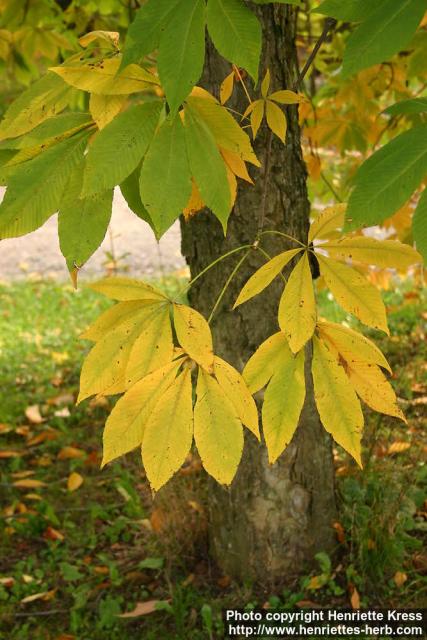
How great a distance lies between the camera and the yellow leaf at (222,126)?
1.04 metres

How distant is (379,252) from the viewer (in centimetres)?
111

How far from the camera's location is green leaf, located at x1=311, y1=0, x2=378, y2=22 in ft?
2.94

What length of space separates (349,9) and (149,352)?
55cm

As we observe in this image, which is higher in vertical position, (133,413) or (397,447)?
(133,413)

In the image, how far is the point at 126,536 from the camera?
8.81 feet

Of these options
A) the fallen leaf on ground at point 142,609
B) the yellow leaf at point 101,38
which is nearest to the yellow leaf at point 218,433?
the yellow leaf at point 101,38

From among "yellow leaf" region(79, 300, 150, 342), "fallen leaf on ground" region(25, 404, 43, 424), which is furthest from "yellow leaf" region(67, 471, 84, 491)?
"yellow leaf" region(79, 300, 150, 342)

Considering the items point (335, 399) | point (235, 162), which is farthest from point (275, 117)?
point (335, 399)

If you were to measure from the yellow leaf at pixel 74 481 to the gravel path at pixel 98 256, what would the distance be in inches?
137

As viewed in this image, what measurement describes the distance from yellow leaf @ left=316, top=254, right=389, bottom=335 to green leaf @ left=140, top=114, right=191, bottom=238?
0.26 metres

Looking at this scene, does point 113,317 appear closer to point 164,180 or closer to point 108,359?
point 108,359

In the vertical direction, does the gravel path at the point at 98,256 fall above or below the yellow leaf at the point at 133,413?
above

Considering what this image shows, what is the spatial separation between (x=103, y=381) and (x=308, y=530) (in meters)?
1.41

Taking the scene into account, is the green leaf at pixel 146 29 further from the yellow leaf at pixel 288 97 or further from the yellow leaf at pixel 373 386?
the yellow leaf at pixel 373 386
